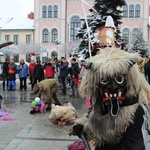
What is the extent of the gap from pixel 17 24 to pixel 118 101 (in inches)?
1974

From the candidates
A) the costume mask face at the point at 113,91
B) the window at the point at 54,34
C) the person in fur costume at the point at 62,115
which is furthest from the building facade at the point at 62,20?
the costume mask face at the point at 113,91

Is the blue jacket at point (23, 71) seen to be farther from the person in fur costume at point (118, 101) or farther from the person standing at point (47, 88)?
the person in fur costume at point (118, 101)

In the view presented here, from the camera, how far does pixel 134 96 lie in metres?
1.84

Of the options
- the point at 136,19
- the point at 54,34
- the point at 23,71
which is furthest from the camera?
the point at 54,34

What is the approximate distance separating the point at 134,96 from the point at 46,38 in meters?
47.0

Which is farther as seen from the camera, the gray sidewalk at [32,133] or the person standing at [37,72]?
the person standing at [37,72]

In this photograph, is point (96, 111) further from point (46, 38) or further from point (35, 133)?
point (46, 38)

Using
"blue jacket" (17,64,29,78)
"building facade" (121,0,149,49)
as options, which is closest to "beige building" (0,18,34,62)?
"building facade" (121,0,149,49)

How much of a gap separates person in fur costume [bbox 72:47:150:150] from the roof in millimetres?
47328

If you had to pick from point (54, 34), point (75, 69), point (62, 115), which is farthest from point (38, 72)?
point (54, 34)

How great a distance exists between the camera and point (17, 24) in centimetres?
5006

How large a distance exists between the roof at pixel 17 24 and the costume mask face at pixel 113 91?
47.4 m

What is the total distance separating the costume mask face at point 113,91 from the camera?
5.75 ft

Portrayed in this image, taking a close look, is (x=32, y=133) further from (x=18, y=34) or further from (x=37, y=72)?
(x=18, y=34)
